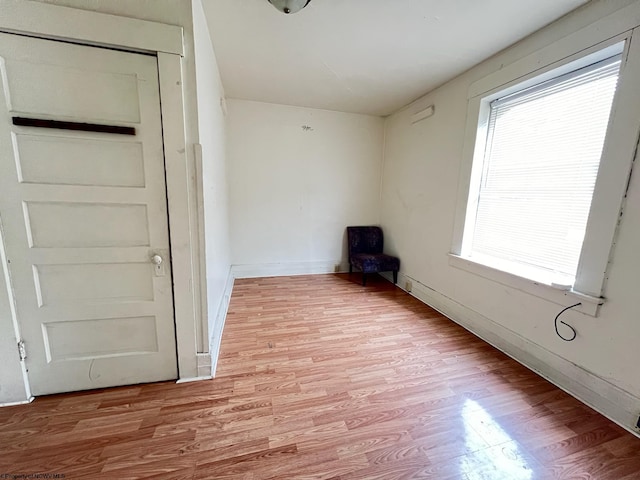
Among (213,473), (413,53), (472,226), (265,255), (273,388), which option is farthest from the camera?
(265,255)

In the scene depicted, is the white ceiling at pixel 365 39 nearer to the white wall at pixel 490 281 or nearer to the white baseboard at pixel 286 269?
the white wall at pixel 490 281

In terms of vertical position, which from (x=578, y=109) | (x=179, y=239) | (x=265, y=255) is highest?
(x=578, y=109)

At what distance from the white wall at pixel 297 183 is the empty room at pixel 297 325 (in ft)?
3.98

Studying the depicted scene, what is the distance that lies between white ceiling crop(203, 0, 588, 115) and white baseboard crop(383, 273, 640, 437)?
2364 mm

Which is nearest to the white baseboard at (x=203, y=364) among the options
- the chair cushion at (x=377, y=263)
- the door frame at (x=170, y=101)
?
the door frame at (x=170, y=101)

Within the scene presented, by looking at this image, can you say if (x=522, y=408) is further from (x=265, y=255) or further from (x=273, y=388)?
(x=265, y=255)

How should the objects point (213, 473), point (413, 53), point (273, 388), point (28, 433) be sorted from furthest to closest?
point (413, 53) → point (273, 388) → point (28, 433) → point (213, 473)

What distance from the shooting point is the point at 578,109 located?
5.57 ft

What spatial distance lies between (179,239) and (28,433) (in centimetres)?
122

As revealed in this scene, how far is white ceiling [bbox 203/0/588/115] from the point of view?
1626 millimetres

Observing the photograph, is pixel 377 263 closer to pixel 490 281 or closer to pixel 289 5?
pixel 490 281

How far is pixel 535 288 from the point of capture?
6.07 ft

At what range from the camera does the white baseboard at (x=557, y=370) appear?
141 centimetres

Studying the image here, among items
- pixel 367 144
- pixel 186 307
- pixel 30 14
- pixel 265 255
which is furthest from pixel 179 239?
pixel 367 144
